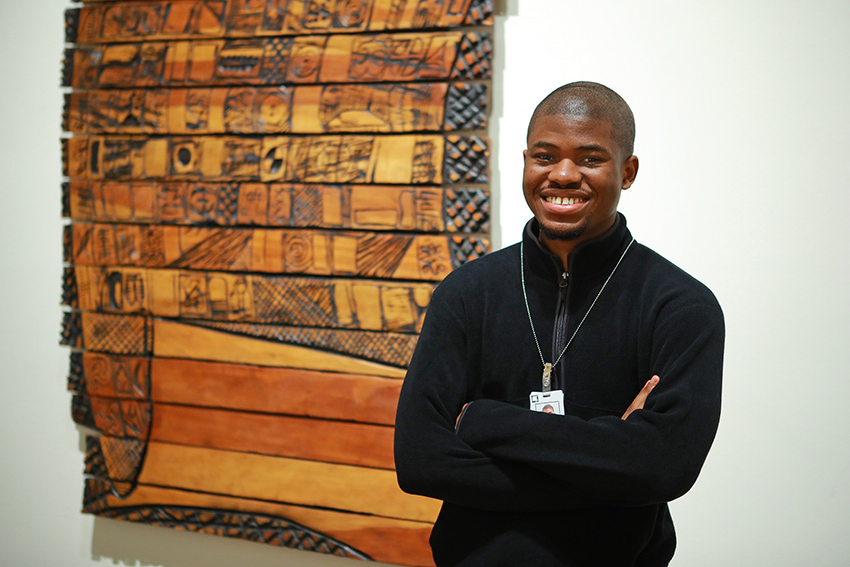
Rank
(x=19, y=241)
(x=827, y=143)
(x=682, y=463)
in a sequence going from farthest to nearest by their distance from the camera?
(x=19, y=241) → (x=827, y=143) → (x=682, y=463)

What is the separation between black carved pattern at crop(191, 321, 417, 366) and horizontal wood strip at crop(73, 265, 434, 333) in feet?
0.07

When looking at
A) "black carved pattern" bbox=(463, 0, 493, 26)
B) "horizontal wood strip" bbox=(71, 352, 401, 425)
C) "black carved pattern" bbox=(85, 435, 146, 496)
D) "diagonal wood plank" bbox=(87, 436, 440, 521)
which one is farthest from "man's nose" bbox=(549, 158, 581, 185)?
"black carved pattern" bbox=(85, 435, 146, 496)

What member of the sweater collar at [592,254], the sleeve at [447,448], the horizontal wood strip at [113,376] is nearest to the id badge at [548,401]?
the sleeve at [447,448]

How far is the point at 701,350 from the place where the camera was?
4.39 ft

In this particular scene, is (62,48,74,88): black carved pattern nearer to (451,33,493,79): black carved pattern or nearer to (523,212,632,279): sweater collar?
(451,33,493,79): black carved pattern

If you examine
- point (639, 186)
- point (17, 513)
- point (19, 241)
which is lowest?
point (17, 513)

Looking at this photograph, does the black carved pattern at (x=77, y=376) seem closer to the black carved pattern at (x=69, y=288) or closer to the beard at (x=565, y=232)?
the black carved pattern at (x=69, y=288)

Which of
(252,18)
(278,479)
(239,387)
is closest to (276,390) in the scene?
(239,387)

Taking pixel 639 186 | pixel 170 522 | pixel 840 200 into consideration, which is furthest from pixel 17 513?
pixel 840 200

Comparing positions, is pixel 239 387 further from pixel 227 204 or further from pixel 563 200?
pixel 563 200

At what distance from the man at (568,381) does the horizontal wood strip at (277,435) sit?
986mm

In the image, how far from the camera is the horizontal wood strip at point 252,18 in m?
2.36

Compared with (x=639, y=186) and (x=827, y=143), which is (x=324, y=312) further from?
(x=827, y=143)

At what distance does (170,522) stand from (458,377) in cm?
169
